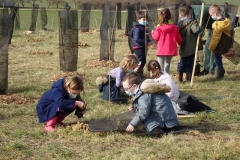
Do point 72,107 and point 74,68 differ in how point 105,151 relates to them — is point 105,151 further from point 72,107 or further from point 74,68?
point 74,68

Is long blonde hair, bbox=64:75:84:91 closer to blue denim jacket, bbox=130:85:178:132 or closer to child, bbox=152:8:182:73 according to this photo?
blue denim jacket, bbox=130:85:178:132

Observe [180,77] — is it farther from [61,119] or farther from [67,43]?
[61,119]

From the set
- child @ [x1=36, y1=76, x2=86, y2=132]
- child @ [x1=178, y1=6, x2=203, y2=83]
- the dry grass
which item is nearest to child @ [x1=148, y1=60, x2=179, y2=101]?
the dry grass

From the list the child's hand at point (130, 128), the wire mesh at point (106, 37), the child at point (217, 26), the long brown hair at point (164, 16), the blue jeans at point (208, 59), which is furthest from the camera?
the wire mesh at point (106, 37)

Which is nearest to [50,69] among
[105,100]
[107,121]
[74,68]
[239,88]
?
[74,68]

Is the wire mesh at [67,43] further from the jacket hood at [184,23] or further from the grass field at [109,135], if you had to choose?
the jacket hood at [184,23]

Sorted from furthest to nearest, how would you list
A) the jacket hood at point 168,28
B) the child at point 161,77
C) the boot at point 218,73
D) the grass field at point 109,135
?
the boot at point 218,73
the jacket hood at point 168,28
the child at point 161,77
the grass field at point 109,135

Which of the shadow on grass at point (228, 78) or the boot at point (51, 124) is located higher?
the boot at point (51, 124)

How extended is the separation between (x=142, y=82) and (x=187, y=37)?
156 inches

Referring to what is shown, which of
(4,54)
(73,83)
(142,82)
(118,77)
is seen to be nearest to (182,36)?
(118,77)

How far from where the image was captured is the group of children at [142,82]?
5.82m

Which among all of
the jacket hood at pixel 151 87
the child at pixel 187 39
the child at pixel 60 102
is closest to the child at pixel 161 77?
the jacket hood at pixel 151 87

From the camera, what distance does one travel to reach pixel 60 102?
602 centimetres

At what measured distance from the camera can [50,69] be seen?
480 inches
